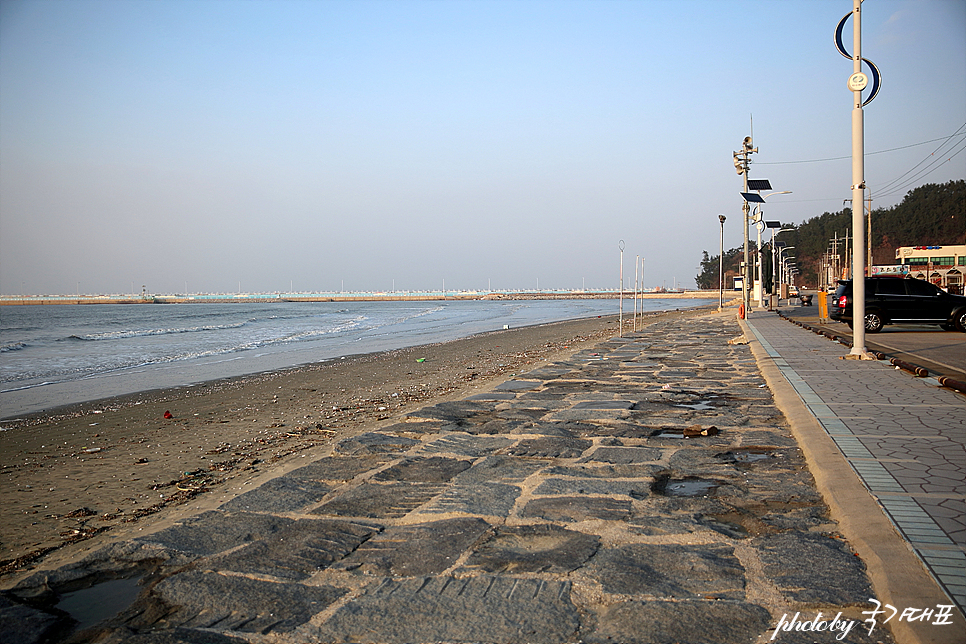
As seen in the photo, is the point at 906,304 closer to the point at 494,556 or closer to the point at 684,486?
the point at 684,486

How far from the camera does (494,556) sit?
359 cm

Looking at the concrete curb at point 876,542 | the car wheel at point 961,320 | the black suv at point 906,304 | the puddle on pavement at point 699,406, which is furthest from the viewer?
the black suv at point 906,304

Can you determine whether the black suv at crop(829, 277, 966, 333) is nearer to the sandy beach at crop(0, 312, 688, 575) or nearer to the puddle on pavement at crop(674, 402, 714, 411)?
the sandy beach at crop(0, 312, 688, 575)

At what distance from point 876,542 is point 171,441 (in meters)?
7.42

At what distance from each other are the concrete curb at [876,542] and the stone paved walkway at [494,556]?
8 centimetres

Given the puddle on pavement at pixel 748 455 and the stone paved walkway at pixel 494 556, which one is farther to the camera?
the puddle on pavement at pixel 748 455

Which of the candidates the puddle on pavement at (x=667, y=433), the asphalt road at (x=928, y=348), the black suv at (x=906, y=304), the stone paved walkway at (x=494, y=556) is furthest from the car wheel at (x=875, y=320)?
the puddle on pavement at (x=667, y=433)

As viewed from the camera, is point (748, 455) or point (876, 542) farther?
point (748, 455)

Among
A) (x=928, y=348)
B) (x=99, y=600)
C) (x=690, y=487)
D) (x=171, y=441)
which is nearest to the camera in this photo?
(x=99, y=600)

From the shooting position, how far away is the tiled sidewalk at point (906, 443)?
3.44m

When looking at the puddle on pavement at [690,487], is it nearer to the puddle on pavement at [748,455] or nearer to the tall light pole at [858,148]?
the puddle on pavement at [748,455]

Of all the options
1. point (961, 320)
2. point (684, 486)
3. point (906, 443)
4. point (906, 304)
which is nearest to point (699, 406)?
point (906, 443)

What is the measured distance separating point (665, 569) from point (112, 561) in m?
2.83

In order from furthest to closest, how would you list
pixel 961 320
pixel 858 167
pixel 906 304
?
1. pixel 906 304
2. pixel 961 320
3. pixel 858 167
